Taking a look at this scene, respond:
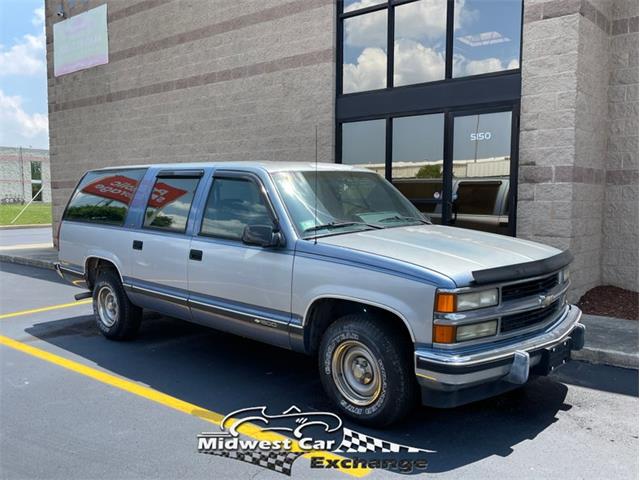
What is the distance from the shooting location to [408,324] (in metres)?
3.74

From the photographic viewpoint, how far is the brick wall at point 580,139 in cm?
737

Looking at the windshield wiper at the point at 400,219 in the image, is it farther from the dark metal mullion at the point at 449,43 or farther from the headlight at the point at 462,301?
the dark metal mullion at the point at 449,43

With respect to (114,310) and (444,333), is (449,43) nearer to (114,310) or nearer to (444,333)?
(114,310)

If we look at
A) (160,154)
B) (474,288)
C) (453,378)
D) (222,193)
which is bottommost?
(453,378)

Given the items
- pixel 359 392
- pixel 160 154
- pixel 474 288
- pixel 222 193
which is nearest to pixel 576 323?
pixel 474 288

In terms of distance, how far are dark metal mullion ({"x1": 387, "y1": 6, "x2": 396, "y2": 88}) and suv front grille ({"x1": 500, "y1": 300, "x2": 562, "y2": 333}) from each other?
600 cm

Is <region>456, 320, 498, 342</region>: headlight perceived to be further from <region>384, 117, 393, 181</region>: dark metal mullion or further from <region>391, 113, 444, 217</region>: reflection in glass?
<region>384, 117, 393, 181</region>: dark metal mullion

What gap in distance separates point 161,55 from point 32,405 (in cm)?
1033

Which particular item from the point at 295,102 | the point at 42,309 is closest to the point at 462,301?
the point at 42,309

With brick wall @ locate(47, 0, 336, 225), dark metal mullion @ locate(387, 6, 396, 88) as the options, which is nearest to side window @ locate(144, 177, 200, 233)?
brick wall @ locate(47, 0, 336, 225)

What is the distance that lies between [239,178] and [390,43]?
5.40 m

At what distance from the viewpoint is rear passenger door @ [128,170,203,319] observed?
5.40 metres

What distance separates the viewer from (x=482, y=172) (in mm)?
8328

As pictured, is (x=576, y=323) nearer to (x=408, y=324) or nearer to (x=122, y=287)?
(x=408, y=324)
